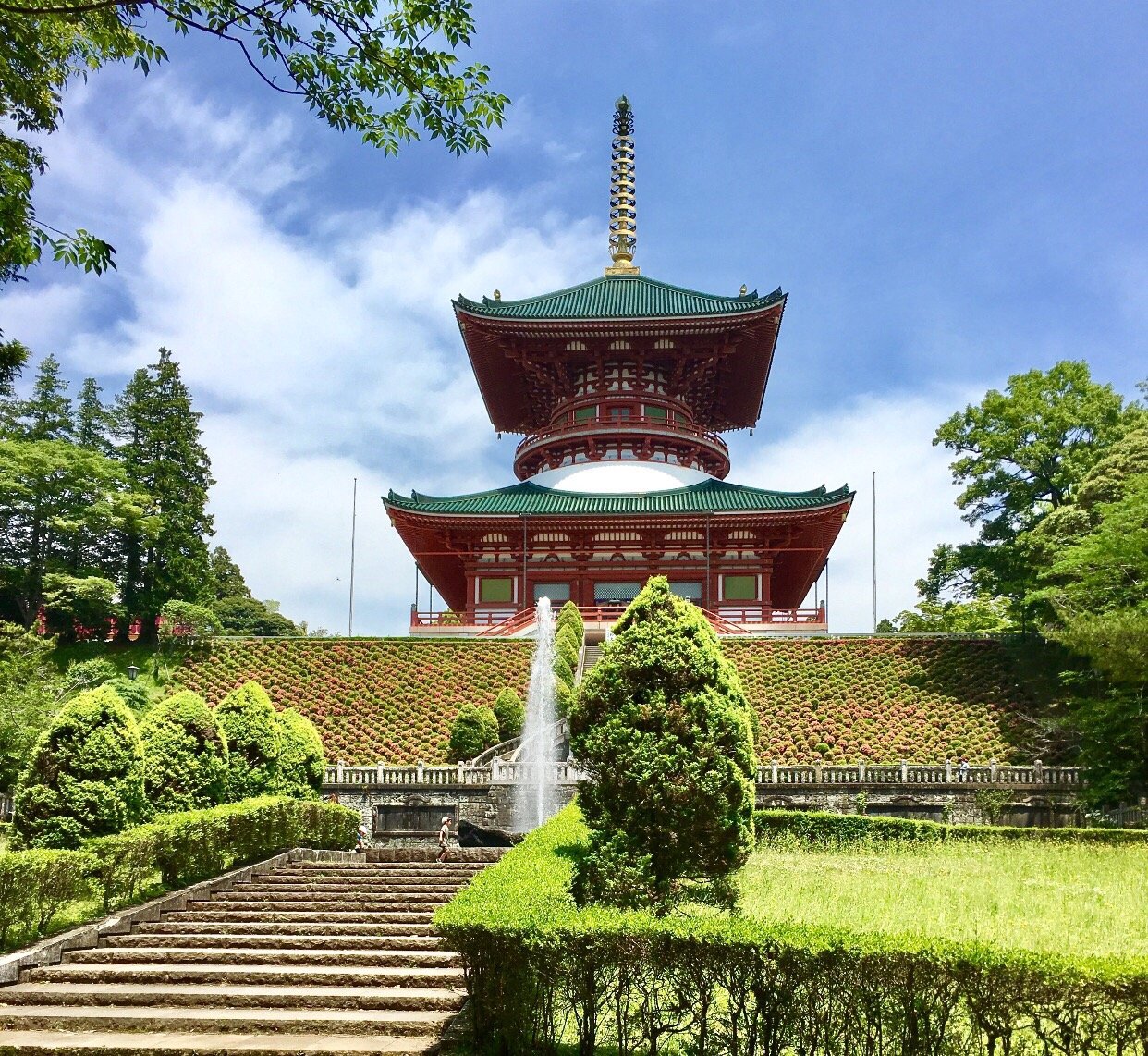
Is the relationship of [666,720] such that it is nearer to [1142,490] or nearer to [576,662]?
[1142,490]

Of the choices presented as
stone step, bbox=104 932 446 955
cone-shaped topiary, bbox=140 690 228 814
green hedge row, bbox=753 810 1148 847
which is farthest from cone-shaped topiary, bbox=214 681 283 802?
green hedge row, bbox=753 810 1148 847

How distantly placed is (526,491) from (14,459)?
21937 millimetres

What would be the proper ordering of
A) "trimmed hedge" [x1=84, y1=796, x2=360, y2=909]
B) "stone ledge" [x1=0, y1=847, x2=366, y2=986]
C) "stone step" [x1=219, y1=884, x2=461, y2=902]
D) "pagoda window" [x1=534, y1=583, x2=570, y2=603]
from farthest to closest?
"pagoda window" [x1=534, y1=583, x2=570, y2=603], "stone step" [x1=219, y1=884, x2=461, y2=902], "trimmed hedge" [x1=84, y1=796, x2=360, y2=909], "stone ledge" [x1=0, y1=847, x2=366, y2=986]

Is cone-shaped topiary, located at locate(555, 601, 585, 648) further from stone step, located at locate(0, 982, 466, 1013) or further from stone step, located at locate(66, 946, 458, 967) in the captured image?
stone step, located at locate(0, 982, 466, 1013)

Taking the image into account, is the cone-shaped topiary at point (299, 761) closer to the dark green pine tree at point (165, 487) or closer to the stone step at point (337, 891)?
the stone step at point (337, 891)

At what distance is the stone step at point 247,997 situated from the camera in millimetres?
9969

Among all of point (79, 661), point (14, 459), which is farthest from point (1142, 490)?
point (14, 459)

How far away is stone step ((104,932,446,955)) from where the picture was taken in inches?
473

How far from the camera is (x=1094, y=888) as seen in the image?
14812mm

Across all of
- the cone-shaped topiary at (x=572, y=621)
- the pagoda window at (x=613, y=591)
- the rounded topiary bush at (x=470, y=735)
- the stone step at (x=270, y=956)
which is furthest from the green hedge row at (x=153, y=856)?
the pagoda window at (x=613, y=591)

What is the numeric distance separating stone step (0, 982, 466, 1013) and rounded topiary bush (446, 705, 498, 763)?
55.4ft

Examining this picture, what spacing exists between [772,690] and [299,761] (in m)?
18.0

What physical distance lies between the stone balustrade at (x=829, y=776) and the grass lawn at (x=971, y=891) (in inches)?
182

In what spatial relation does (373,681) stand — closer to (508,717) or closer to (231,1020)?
(508,717)
